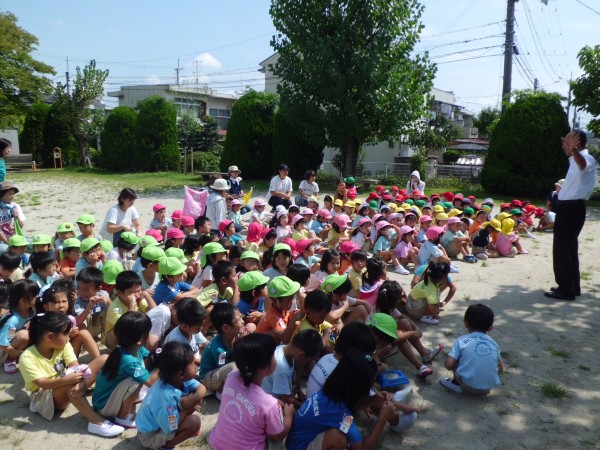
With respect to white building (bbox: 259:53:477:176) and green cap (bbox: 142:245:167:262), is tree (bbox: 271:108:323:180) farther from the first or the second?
green cap (bbox: 142:245:167:262)

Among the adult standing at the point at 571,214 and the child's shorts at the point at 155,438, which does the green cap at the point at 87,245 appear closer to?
the child's shorts at the point at 155,438

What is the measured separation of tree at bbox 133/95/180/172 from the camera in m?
24.6

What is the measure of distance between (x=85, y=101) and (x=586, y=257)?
1098 inches

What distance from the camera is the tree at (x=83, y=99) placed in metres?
27.2

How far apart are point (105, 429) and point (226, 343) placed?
974mm

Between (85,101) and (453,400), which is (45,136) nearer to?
(85,101)

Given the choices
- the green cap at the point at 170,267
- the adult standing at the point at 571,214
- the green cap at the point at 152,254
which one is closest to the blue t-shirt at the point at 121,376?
the green cap at the point at 170,267

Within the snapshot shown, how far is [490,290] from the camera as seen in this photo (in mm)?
6230

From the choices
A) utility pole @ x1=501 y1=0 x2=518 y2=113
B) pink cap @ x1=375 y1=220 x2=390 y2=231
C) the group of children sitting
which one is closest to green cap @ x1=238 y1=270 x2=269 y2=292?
the group of children sitting

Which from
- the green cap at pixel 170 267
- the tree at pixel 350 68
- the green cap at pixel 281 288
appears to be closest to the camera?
the green cap at pixel 281 288

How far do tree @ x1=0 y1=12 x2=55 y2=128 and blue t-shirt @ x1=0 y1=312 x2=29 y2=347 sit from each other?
24397mm

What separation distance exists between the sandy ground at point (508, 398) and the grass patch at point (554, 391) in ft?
0.12

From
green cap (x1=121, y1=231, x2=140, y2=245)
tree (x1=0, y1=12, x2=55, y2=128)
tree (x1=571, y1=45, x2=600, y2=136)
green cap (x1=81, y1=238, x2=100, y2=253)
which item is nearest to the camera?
green cap (x1=81, y1=238, x2=100, y2=253)

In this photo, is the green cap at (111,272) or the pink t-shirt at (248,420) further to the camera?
the green cap at (111,272)
